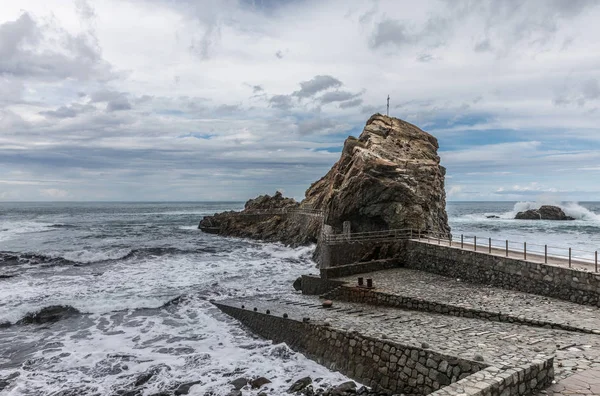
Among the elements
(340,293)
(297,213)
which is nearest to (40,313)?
(340,293)

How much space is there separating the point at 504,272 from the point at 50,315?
20399 millimetres

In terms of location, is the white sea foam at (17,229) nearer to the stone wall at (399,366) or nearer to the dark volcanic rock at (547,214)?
the stone wall at (399,366)

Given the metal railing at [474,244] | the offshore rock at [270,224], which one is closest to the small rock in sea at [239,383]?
the metal railing at [474,244]

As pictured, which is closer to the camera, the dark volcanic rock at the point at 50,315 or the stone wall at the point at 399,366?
the stone wall at the point at 399,366

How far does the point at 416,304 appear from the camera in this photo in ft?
50.1

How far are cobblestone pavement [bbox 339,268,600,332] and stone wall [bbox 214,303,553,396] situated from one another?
502 cm

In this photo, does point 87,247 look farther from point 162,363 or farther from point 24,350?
point 162,363

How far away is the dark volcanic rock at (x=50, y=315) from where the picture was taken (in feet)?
59.2

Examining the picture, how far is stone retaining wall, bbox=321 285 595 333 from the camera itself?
39.8 ft

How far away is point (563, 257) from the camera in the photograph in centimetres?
1809

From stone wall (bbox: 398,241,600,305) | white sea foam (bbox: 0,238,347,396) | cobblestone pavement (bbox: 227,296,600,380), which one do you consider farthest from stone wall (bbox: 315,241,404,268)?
cobblestone pavement (bbox: 227,296,600,380)

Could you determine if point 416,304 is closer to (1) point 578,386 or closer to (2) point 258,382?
(2) point 258,382

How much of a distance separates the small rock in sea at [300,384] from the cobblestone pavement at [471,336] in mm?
1937

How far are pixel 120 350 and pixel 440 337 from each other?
35.4ft
